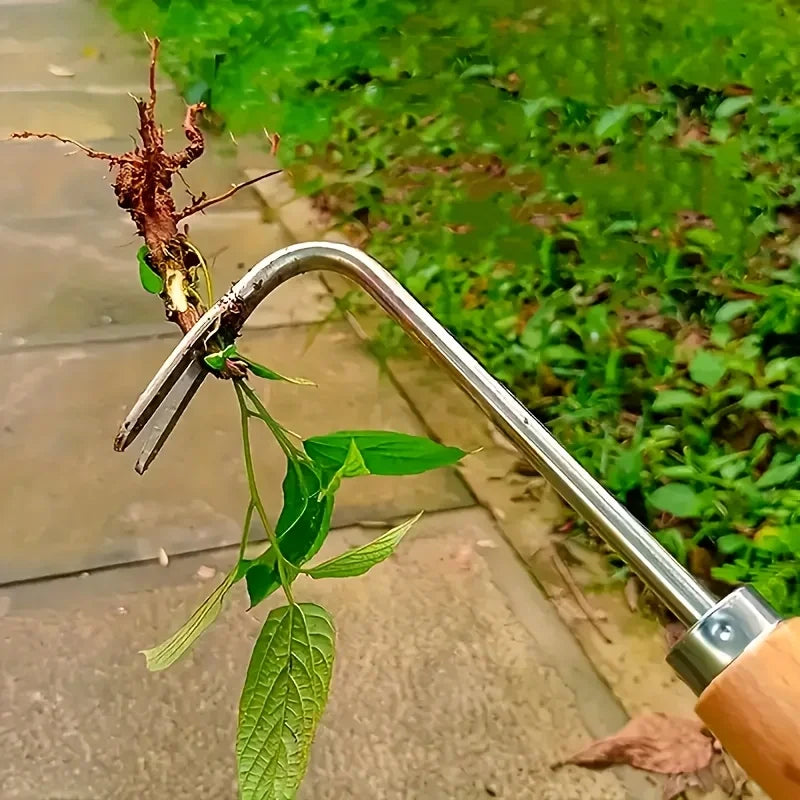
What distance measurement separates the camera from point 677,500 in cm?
118

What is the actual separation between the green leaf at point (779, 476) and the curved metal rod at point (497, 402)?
0.80 m

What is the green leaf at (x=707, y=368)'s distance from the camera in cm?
135

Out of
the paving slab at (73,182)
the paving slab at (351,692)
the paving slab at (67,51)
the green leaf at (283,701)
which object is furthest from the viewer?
the paving slab at (67,51)

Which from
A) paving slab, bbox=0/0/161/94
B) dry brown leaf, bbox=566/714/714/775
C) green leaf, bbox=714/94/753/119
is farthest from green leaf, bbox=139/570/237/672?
paving slab, bbox=0/0/161/94

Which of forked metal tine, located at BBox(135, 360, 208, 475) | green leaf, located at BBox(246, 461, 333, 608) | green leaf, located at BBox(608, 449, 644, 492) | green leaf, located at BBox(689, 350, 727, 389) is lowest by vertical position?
green leaf, located at BBox(608, 449, 644, 492)

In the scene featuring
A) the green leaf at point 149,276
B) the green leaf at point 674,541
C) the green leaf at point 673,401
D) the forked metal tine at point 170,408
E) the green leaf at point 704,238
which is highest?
the green leaf at point 149,276

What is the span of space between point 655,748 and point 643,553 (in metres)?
0.61

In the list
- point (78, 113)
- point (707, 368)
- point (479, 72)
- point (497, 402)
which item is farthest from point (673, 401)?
point (78, 113)

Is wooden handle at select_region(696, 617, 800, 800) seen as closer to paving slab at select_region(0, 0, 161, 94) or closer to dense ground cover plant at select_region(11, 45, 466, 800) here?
dense ground cover plant at select_region(11, 45, 466, 800)

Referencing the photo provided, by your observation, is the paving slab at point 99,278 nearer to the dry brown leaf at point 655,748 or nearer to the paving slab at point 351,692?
the paving slab at point 351,692

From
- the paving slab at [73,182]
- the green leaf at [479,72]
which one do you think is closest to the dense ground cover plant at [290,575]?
the paving slab at [73,182]

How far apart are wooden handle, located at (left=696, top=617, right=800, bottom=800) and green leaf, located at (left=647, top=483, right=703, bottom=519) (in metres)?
0.79

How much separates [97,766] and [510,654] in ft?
1.44

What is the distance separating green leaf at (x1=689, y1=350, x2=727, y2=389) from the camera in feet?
4.42
